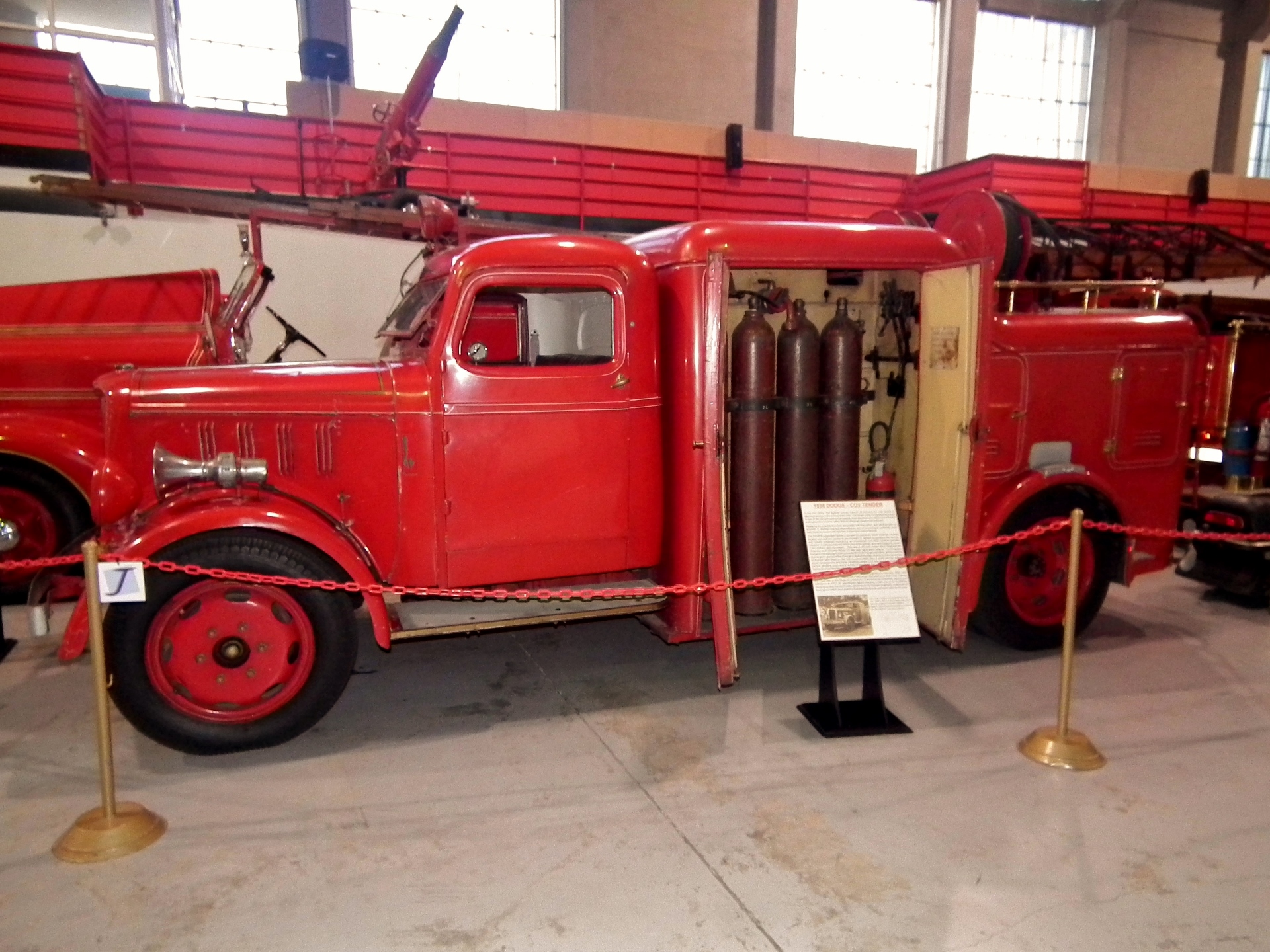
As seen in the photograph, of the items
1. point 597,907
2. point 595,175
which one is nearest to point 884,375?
point 597,907

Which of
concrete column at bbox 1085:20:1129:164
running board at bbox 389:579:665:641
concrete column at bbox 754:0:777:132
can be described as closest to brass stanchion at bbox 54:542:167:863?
running board at bbox 389:579:665:641

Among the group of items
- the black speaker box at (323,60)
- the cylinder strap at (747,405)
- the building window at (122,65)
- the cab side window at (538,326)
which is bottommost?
the cylinder strap at (747,405)

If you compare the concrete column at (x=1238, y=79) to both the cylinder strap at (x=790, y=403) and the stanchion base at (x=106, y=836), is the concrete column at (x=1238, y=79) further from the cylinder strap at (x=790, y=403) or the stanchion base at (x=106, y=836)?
the stanchion base at (x=106, y=836)

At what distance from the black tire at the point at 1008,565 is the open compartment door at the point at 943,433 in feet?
0.97

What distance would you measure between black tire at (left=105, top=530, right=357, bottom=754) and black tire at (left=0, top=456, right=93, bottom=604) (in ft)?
8.47

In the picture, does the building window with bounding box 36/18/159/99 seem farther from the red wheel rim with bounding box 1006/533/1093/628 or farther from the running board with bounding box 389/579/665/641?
the red wheel rim with bounding box 1006/533/1093/628

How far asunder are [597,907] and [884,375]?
3554 mm

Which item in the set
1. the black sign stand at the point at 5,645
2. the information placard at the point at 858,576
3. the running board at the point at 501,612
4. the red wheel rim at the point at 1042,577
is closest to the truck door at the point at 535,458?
the running board at the point at 501,612

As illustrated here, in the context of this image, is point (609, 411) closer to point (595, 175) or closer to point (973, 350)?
point (973, 350)

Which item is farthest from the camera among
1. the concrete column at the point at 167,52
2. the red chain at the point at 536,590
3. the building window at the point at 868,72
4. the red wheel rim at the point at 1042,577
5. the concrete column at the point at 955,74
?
the concrete column at the point at 955,74

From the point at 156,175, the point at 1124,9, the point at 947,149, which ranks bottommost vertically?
the point at 156,175

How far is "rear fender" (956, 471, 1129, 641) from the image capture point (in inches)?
173

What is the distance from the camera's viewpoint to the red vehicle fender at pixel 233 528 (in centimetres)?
334

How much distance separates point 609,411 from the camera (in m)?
3.92
